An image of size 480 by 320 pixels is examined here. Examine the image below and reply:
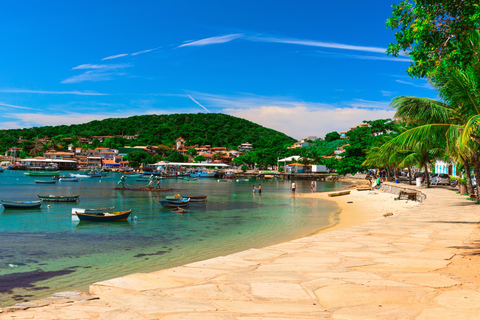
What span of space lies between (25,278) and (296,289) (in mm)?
10198

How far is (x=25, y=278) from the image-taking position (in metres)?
12.3

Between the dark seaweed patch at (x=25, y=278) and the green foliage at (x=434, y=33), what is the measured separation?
1162 centimetres

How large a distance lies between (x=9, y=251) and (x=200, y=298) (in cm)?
1498

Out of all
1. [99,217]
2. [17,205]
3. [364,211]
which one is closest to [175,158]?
[17,205]

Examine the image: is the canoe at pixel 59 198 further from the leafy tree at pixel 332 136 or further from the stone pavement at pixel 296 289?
the leafy tree at pixel 332 136

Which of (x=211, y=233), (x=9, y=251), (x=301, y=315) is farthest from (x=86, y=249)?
(x=301, y=315)

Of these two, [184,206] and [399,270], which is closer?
[399,270]

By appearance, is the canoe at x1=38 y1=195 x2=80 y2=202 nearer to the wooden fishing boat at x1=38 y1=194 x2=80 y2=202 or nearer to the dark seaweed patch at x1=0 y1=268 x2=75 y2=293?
the wooden fishing boat at x1=38 y1=194 x2=80 y2=202

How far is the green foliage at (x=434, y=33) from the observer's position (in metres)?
8.48

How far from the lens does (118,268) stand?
13.5 metres

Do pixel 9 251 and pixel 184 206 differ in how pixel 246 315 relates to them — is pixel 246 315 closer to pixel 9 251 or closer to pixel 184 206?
pixel 9 251

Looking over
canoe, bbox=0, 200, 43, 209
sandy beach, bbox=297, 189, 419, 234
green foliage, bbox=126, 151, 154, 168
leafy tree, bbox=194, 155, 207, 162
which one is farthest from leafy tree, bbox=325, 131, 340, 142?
canoe, bbox=0, 200, 43, 209

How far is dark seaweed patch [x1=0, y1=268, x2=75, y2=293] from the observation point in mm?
11266

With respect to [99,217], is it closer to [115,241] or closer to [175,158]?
[115,241]
